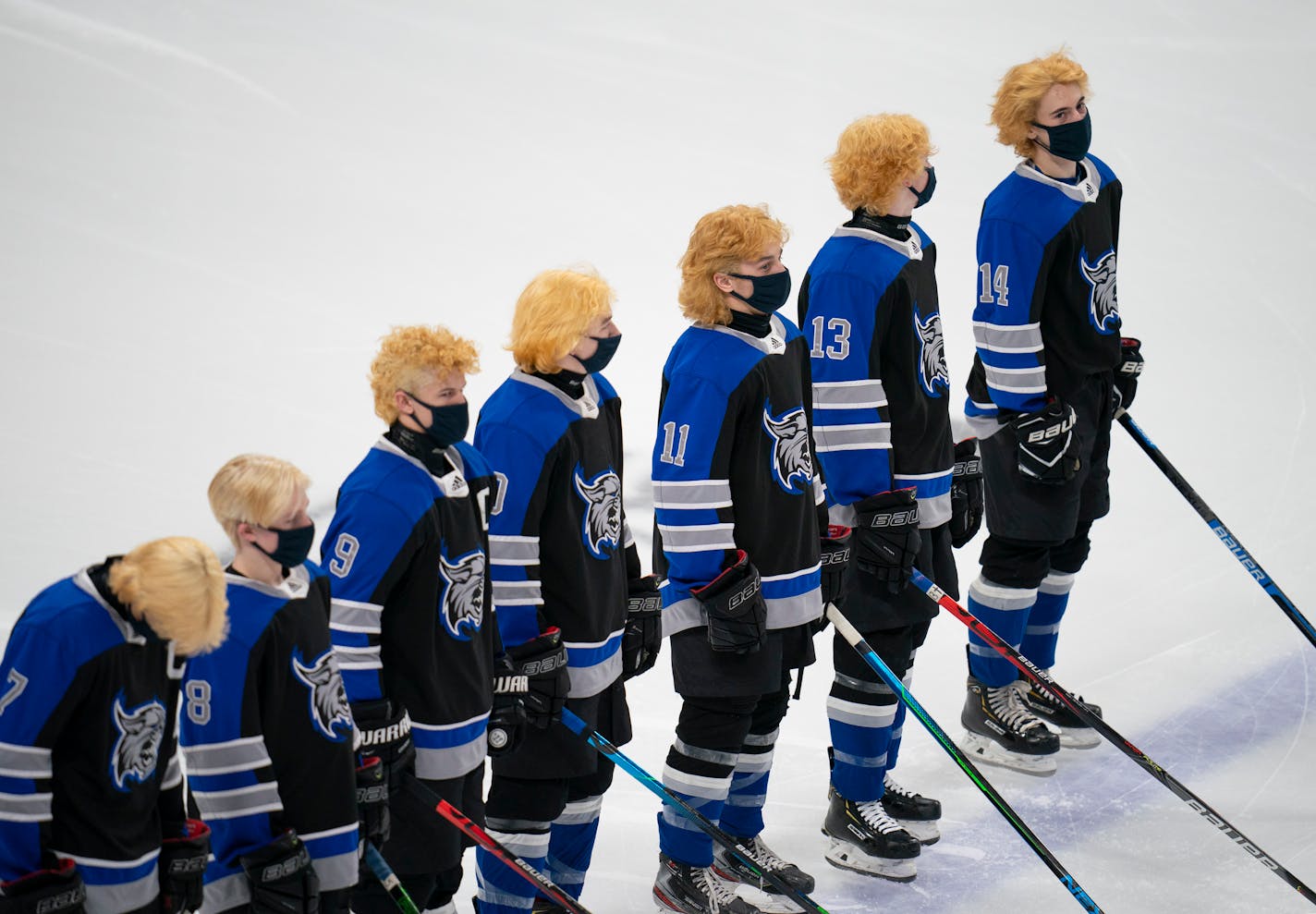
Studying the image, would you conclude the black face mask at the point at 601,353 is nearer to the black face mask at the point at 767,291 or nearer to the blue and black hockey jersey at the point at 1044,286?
the black face mask at the point at 767,291

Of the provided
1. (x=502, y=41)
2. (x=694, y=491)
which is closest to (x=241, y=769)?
(x=694, y=491)

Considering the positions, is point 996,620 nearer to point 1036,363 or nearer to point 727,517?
point 1036,363

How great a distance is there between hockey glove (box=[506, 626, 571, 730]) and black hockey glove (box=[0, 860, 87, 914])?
1.00m

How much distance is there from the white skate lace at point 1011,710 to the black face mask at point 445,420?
7.34ft

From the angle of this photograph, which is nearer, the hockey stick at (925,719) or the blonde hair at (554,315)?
the blonde hair at (554,315)

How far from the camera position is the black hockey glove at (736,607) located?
141 inches

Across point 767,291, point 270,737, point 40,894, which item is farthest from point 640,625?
point 40,894

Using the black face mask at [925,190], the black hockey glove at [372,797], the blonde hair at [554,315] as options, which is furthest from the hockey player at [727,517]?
the black hockey glove at [372,797]

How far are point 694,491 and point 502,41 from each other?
5.49 metres

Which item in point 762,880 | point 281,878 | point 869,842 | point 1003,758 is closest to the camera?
point 281,878

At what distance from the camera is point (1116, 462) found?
652 cm

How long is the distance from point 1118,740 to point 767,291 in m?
1.44

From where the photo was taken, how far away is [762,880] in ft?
12.4

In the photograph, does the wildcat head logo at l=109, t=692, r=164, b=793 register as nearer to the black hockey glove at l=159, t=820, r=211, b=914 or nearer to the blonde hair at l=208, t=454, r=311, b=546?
the black hockey glove at l=159, t=820, r=211, b=914
